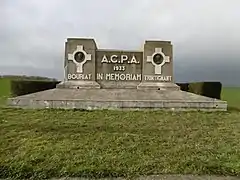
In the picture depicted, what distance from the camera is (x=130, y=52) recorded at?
16.8 meters

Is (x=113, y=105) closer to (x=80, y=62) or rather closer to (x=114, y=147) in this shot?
(x=80, y=62)

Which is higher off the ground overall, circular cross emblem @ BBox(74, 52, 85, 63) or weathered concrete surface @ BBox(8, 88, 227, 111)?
circular cross emblem @ BBox(74, 52, 85, 63)

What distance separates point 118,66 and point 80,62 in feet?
6.92

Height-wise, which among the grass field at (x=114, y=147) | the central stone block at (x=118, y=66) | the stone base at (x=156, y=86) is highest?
the central stone block at (x=118, y=66)

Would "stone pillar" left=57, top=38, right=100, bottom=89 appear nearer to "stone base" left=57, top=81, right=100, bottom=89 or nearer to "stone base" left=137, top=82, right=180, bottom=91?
"stone base" left=57, top=81, right=100, bottom=89

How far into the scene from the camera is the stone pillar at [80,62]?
16.3 metres

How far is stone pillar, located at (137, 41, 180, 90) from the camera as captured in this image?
54.3 feet

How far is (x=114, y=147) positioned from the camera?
19.8ft

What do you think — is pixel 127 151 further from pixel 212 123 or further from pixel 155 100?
pixel 155 100

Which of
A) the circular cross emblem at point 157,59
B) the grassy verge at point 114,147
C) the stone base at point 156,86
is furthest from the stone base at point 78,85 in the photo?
the grassy verge at point 114,147

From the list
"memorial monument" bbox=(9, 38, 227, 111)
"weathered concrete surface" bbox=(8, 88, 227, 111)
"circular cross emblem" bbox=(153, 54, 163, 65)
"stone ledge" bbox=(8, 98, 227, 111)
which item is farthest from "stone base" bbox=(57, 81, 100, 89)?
"circular cross emblem" bbox=(153, 54, 163, 65)

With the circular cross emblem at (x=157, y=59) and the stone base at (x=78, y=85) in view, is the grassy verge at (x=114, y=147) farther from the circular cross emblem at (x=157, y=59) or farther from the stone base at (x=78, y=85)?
the circular cross emblem at (x=157, y=59)

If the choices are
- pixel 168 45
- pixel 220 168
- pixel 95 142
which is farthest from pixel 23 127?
pixel 168 45

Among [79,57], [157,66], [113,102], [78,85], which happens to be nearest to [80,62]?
[79,57]
